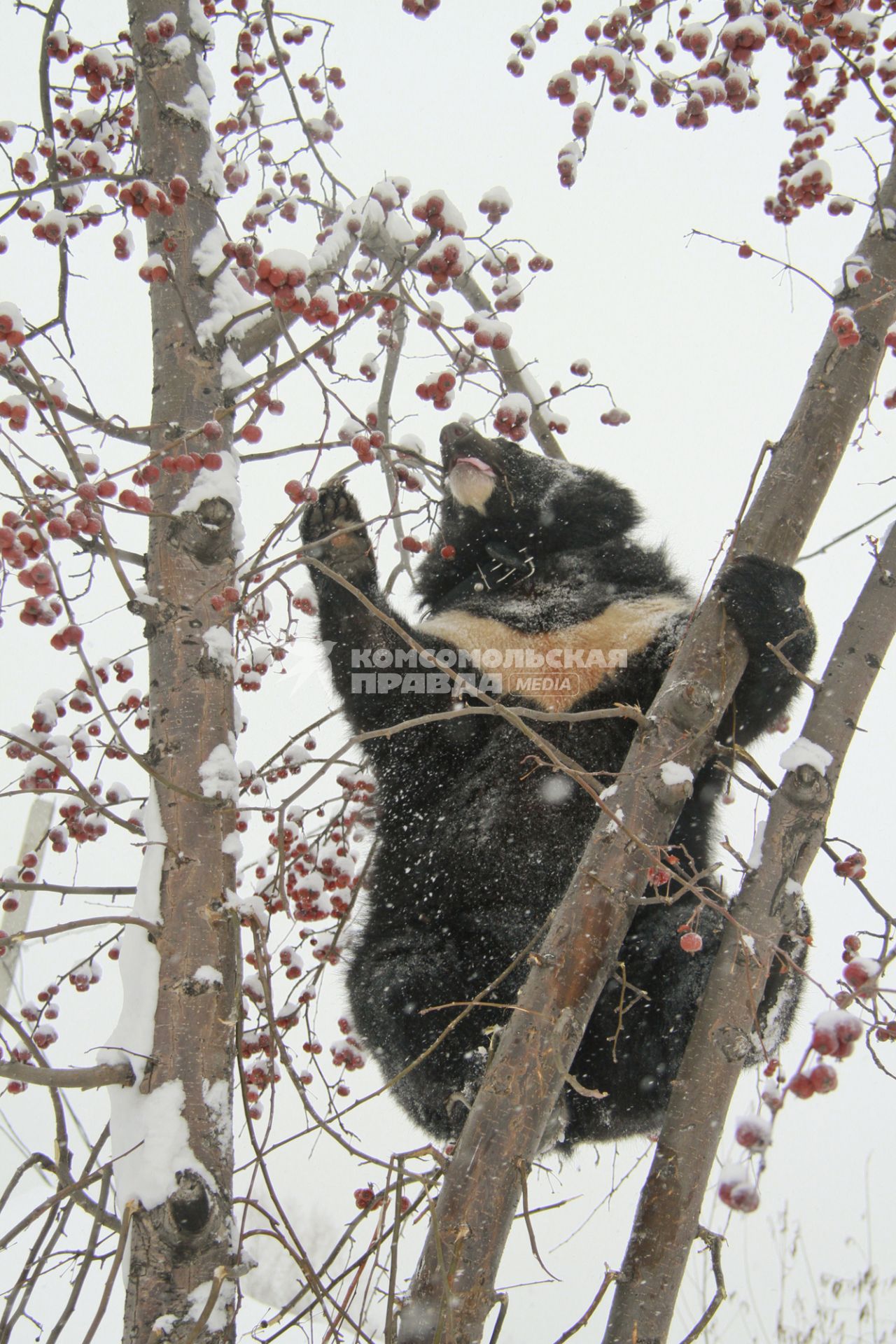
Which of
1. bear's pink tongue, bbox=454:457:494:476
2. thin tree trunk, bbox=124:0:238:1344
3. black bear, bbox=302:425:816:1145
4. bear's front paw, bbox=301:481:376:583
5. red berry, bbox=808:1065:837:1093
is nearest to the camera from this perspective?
red berry, bbox=808:1065:837:1093

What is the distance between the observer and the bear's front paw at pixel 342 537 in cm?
252

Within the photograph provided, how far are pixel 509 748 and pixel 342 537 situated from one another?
2.16 feet

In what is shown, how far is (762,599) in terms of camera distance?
6.13 feet

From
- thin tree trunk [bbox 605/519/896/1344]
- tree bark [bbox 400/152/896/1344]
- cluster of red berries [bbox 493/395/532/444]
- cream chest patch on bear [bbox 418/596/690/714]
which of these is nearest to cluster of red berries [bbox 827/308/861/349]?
tree bark [bbox 400/152/896/1344]

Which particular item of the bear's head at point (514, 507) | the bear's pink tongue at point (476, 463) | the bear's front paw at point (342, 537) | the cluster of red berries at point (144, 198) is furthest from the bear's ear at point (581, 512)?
the cluster of red berries at point (144, 198)

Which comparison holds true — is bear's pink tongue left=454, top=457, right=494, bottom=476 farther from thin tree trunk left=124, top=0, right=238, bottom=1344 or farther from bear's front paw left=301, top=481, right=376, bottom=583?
thin tree trunk left=124, top=0, right=238, bottom=1344

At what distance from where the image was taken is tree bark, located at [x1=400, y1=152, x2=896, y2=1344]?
130 cm

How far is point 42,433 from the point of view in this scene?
1705 millimetres

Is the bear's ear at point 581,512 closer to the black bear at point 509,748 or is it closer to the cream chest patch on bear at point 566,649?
the black bear at point 509,748

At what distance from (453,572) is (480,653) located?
0.50m

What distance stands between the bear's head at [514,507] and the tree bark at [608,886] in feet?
3.35

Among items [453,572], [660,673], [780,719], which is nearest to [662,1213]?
[780,719]

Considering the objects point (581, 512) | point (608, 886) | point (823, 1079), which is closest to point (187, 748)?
point (608, 886)

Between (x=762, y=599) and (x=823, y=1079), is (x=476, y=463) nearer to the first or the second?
(x=762, y=599)
